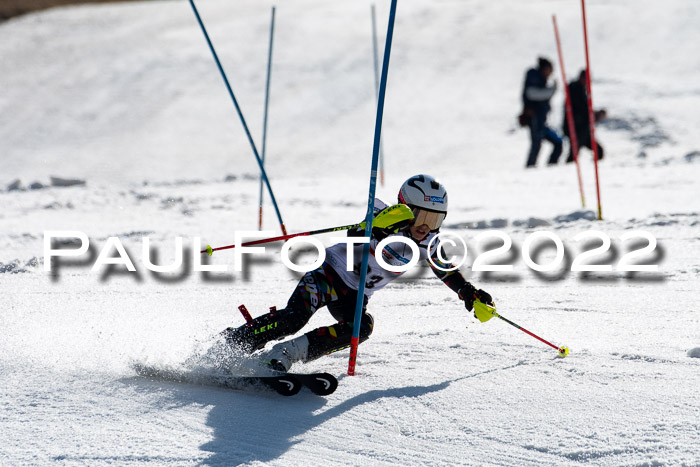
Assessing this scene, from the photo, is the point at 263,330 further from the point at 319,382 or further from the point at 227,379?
the point at 319,382

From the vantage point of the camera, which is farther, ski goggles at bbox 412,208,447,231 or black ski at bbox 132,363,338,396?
ski goggles at bbox 412,208,447,231

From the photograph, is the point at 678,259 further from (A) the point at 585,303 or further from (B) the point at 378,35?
(B) the point at 378,35

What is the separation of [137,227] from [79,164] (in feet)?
24.9

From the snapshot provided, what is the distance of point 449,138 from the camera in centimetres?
1481

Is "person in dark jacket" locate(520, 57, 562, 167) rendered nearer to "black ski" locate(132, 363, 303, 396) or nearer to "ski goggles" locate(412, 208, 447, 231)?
"ski goggles" locate(412, 208, 447, 231)

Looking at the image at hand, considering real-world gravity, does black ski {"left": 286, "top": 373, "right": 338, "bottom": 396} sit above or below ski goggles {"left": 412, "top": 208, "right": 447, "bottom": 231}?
below

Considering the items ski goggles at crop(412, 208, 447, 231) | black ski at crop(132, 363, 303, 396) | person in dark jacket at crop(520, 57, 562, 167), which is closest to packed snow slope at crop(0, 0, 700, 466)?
black ski at crop(132, 363, 303, 396)

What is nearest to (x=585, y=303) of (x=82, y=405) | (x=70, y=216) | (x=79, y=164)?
(x=82, y=405)

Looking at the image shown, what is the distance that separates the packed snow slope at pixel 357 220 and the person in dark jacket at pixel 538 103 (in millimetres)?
540

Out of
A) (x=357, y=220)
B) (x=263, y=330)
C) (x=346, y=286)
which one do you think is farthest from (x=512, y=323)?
(x=357, y=220)

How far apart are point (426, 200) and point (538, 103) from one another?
25.7 ft

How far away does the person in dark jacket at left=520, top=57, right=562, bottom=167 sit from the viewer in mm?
11094

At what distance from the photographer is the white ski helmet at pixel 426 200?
13.0 ft

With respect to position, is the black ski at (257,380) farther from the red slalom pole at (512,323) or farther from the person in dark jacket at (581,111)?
the person in dark jacket at (581,111)
